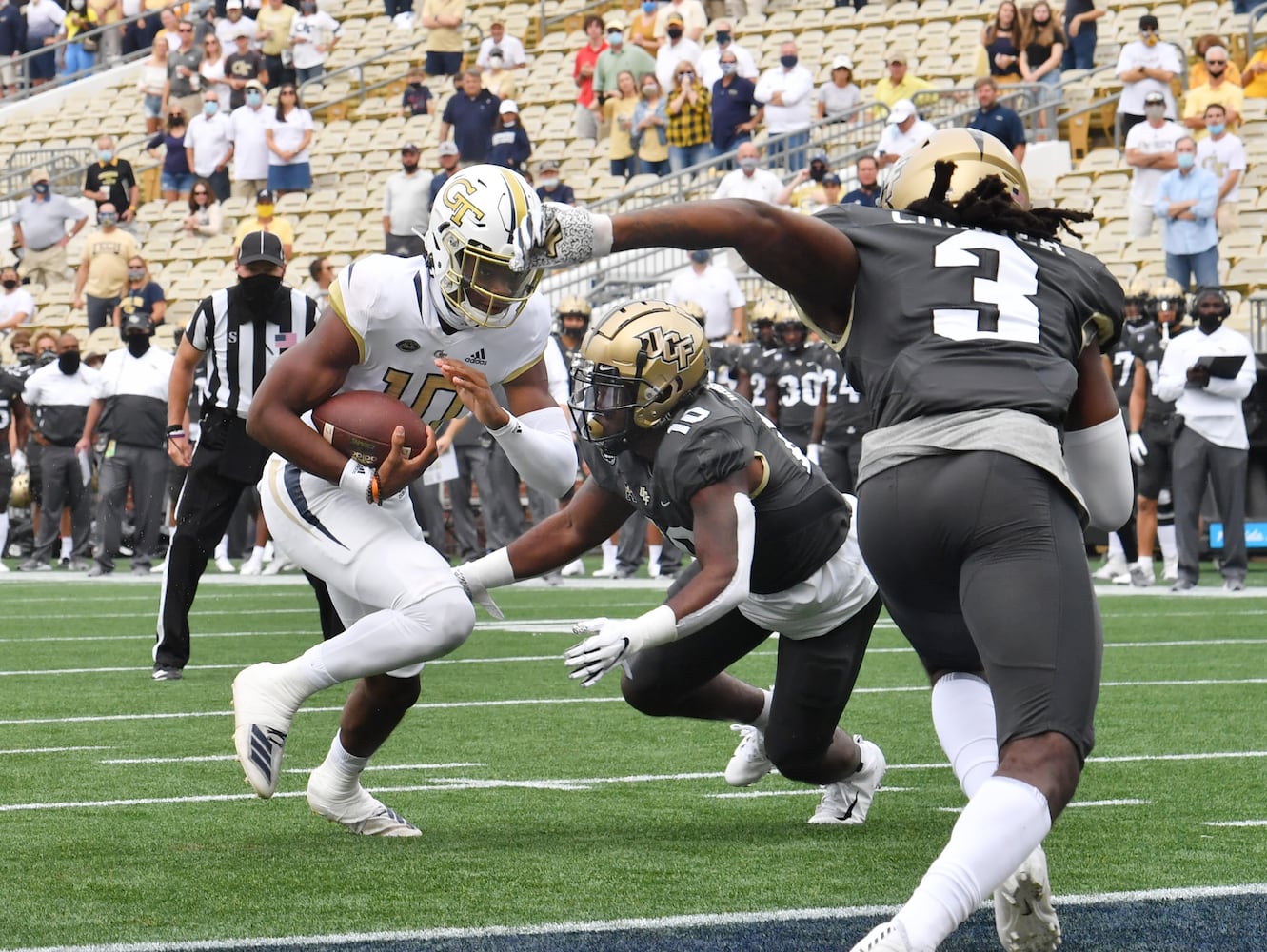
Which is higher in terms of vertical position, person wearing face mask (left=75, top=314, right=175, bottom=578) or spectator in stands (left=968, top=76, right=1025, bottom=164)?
spectator in stands (left=968, top=76, right=1025, bottom=164)

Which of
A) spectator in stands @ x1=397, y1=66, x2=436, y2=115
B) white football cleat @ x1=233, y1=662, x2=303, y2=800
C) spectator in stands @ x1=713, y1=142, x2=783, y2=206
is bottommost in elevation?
spectator in stands @ x1=713, y1=142, x2=783, y2=206

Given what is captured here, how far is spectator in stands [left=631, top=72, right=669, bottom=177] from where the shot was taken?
17.5m

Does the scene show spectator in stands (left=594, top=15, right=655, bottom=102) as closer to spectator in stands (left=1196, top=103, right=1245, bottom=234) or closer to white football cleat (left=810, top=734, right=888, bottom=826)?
spectator in stands (left=1196, top=103, right=1245, bottom=234)

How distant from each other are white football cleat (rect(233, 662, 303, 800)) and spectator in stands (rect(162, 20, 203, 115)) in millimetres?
17794

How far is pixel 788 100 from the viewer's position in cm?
1717

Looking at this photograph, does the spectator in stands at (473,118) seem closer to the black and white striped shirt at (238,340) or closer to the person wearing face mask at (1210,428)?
the person wearing face mask at (1210,428)

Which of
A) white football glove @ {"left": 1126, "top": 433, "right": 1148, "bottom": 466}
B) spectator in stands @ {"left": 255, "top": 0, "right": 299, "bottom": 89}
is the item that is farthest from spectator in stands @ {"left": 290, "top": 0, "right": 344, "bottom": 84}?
white football glove @ {"left": 1126, "top": 433, "right": 1148, "bottom": 466}

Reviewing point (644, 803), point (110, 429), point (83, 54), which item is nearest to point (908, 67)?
point (110, 429)

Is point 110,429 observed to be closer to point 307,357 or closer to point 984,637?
point 307,357

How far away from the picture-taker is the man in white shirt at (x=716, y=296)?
14195 mm

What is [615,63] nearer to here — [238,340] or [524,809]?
[238,340]

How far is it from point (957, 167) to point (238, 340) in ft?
15.8

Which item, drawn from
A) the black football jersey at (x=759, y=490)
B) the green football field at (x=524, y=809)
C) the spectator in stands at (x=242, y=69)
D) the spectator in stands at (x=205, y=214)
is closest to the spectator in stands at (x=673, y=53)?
the spectator in stands at (x=242, y=69)

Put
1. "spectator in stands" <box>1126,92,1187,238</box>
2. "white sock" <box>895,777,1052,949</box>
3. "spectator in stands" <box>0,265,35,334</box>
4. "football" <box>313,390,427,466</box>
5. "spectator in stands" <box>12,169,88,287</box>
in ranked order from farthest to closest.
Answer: "spectator in stands" <box>12,169,88,287</box> < "spectator in stands" <box>0,265,35,334</box> < "spectator in stands" <box>1126,92,1187,238</box> < "football" <box>313,390,427,466</box> < "white sock" <box>895,777,1052,949</box>
